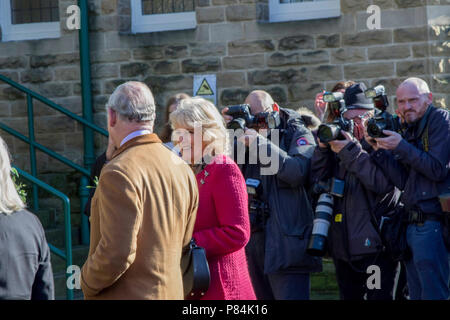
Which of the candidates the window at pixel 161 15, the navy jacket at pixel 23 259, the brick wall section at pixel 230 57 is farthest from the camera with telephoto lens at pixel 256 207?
the window at pixel 161 15

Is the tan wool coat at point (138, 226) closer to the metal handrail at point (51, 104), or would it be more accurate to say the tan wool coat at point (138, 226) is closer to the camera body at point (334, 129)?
the camera body at point (334, 129)

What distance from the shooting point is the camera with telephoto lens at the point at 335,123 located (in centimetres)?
526

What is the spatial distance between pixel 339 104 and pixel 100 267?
8.59 ft

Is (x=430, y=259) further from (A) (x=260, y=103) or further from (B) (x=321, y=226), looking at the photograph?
(A) (x=260, y=103)

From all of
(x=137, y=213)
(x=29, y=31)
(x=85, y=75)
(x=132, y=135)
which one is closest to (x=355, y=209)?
(x=132, y=135)

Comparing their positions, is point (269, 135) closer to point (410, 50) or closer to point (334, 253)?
point (334, 253)

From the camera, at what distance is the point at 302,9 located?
8.40m

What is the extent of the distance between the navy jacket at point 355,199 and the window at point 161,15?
12.2ft

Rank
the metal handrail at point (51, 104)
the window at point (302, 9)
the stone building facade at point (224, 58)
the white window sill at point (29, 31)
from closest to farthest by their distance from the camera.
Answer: the stone building facade at point (224, 58) < the metal handrail at point (51, 104) < the window at point (302, 9) < the white window sill at point (29, 31)

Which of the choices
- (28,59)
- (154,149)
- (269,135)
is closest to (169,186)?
(154,149)

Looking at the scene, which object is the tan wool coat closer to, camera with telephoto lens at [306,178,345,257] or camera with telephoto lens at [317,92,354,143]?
camera with telephoto lens at [306,178,345,257]

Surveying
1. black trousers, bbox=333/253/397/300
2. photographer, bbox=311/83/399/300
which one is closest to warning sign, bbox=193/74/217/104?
photographer, bbox=311/83/399/300

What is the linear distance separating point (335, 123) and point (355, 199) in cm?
54

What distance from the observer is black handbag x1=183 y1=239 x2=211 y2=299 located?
3.74m
